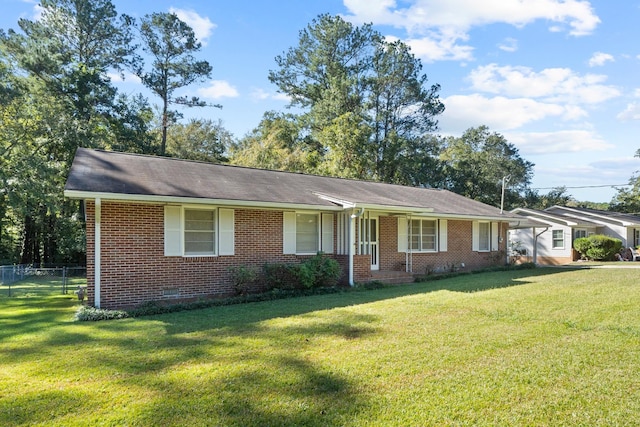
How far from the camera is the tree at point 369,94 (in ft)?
108

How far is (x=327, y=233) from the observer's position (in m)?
13.0

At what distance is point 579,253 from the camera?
25453mm

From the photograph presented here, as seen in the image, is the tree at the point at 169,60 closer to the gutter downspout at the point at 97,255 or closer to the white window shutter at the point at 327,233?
the white window shutter at the point at 327,233

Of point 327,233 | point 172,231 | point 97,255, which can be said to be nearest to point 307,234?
point 327,233

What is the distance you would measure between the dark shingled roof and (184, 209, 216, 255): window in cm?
62

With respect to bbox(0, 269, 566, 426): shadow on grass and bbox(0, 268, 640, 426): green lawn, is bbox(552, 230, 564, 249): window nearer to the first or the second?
bbox(0, 268, 640, 426): green lawn

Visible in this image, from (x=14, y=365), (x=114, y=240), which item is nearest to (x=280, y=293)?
(x=114, y=240)

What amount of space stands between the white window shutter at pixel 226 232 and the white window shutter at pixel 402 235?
6873 mm

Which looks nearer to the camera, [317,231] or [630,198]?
[317,231]

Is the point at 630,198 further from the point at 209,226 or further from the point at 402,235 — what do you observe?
the point at 209,226

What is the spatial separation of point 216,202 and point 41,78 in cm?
1943

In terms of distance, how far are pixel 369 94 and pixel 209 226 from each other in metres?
26.7

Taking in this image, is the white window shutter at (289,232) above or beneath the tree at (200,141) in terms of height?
beneath

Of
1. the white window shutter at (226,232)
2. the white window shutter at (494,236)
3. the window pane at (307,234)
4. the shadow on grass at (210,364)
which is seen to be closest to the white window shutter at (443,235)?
the white window shutter at (494,236)
